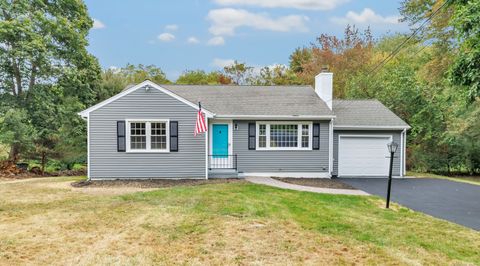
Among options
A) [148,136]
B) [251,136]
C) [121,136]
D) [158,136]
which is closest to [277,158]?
[251,136]

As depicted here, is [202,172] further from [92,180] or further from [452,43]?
[452,43]

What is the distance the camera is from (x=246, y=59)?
33.7 metres

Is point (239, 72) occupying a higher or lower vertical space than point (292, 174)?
higher

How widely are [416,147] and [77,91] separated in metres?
20.9

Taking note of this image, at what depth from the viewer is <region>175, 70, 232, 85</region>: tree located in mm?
32750

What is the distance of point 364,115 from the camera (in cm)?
1502

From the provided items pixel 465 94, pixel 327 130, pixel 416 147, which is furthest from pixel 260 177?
pixel 416 147

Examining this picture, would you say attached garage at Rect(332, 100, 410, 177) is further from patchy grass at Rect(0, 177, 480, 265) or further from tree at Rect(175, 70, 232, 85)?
tree at Rect(175, 70, 232, 85)

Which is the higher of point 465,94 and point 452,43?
point 452,43

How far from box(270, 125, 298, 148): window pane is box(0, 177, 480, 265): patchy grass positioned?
192 inches

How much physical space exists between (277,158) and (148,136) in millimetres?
5254

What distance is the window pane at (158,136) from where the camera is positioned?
12477 mm

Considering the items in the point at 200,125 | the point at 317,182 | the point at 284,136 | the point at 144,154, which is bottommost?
the point at 317,182

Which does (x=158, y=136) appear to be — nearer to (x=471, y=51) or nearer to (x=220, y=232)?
(x=220, y=232)
